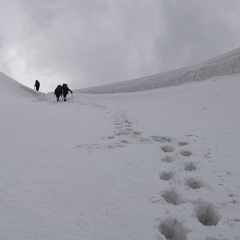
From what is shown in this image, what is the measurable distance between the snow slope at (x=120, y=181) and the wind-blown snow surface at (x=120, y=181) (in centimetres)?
1

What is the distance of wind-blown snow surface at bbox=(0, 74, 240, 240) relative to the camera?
4398 mm

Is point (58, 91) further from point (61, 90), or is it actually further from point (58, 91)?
point (61, 90)

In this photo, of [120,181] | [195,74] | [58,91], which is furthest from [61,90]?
[120,181]

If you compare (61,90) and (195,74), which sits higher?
(195,74)

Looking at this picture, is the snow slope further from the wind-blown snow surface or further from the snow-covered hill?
the snow-covered hill

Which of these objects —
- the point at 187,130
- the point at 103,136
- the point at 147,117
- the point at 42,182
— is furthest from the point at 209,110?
the point at 42,182

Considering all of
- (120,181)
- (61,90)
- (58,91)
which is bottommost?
(120,181)

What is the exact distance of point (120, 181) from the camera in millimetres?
6066

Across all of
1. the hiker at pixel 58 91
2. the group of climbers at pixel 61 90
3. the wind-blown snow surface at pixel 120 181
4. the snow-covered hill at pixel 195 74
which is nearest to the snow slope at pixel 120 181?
the wind-blown snow surface at pixel 120 181

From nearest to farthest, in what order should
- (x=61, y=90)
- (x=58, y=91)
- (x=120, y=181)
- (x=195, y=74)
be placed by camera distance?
(x=120, y=181) → (x=58, y=91) → (x=61, y=90) → (x=195, y=74)

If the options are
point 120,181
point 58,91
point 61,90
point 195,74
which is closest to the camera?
point 120,181

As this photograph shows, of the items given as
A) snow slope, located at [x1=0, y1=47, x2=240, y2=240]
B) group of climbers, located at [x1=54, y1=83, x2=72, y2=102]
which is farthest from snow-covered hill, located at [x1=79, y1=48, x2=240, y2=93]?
snow slope, located at [x1=0, y1=47, x2=240, y2=240]

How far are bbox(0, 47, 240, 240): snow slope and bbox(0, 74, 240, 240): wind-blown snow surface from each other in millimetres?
15

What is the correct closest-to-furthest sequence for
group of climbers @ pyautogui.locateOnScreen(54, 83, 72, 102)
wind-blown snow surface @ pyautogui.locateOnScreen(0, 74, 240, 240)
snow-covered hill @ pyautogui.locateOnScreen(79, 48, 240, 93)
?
wind-blown snow surface @ pyautogui.locateOnScreen(0, 74, 240, 240) → group of climbers @ pyautogui.locateOnScreen(54, 83, 72, 102) → snow-covered hill @ pyautogui.locateOnScreen(79, 48, 240, 93)
